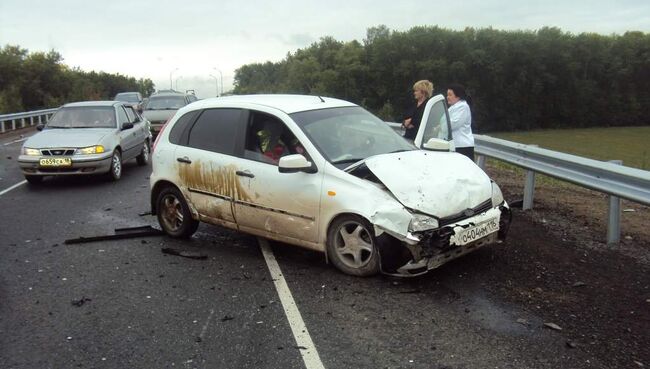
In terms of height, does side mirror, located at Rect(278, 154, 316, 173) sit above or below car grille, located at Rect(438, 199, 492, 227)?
above

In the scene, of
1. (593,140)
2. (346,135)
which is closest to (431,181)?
(346,135)

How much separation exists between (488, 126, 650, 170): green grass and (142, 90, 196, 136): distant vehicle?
39.5 metres

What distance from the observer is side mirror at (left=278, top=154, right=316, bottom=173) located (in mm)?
5172

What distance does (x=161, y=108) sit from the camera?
66.1ft

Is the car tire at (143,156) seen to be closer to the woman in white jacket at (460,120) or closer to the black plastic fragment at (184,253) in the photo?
the black plastic fragment at (184,253)

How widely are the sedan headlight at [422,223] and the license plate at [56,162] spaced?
803 centimetres

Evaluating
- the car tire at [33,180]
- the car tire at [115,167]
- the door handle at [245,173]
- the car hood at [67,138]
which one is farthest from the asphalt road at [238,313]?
the car tire at [33,180]

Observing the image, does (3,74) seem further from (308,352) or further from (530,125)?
(530,125)

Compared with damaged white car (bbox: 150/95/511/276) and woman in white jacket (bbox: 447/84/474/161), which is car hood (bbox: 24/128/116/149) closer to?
damaged white car (bbox: 150/95/511/276)

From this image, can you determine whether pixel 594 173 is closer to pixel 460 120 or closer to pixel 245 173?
pixel 460 120

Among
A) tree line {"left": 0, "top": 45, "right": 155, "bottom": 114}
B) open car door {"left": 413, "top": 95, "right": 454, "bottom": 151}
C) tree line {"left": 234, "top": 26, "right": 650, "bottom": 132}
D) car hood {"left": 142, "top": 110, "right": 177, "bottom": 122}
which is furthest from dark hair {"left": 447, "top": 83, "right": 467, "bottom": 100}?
tree line {"left": 234, "top": 26, "right": 650, "bottom": 132}

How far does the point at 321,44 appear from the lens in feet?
286

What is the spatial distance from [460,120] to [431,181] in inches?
121

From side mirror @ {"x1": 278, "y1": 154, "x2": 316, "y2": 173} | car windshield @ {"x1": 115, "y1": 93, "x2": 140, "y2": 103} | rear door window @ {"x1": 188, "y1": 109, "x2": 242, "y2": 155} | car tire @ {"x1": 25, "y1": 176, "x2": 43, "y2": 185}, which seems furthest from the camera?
car windshield @ {"x1": 115, "y1": 93, "x2": 140, "y2": 103}
